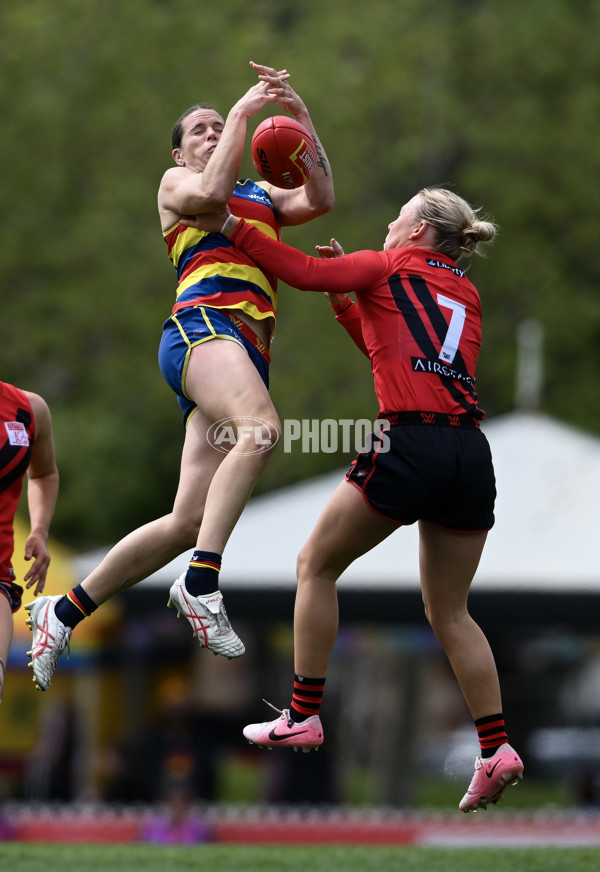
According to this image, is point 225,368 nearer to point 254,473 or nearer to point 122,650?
point 254,473

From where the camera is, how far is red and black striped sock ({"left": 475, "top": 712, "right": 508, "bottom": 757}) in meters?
5.54

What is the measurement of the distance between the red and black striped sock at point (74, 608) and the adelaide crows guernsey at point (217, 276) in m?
1.34

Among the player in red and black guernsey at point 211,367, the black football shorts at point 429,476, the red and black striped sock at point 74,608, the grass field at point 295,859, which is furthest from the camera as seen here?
the grass field at point 295,859

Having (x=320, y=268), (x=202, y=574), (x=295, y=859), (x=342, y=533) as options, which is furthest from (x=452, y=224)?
(x=295, y=859)

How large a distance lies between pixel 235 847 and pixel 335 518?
4.56 metres

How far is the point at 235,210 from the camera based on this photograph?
580cm

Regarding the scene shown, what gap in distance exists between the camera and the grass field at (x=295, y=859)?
748 cm

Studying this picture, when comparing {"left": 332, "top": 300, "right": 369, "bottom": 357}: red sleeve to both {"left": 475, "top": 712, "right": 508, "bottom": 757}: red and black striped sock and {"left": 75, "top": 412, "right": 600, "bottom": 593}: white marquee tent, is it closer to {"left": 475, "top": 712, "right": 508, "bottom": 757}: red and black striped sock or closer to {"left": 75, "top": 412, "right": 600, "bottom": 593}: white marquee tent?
{"left": 475, "top": 712, "right": 508, "bottom": 757}: red and black striped sock

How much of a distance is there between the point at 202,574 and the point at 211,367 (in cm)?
88

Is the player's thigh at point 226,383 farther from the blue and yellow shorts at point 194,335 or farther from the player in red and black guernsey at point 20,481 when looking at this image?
the player in red and black guernsey at point 20,481

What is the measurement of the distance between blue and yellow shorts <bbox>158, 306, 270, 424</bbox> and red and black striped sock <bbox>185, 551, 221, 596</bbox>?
79cm

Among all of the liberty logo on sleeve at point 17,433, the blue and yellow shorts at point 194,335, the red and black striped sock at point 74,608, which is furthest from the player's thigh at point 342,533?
the liberty logo on sleeve at point 17,433

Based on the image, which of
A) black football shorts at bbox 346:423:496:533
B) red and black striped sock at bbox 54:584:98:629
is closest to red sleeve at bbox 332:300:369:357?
black football shorts at bbox 346:423:496:533

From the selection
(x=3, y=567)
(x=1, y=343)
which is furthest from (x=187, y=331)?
(x=1, y=343)
